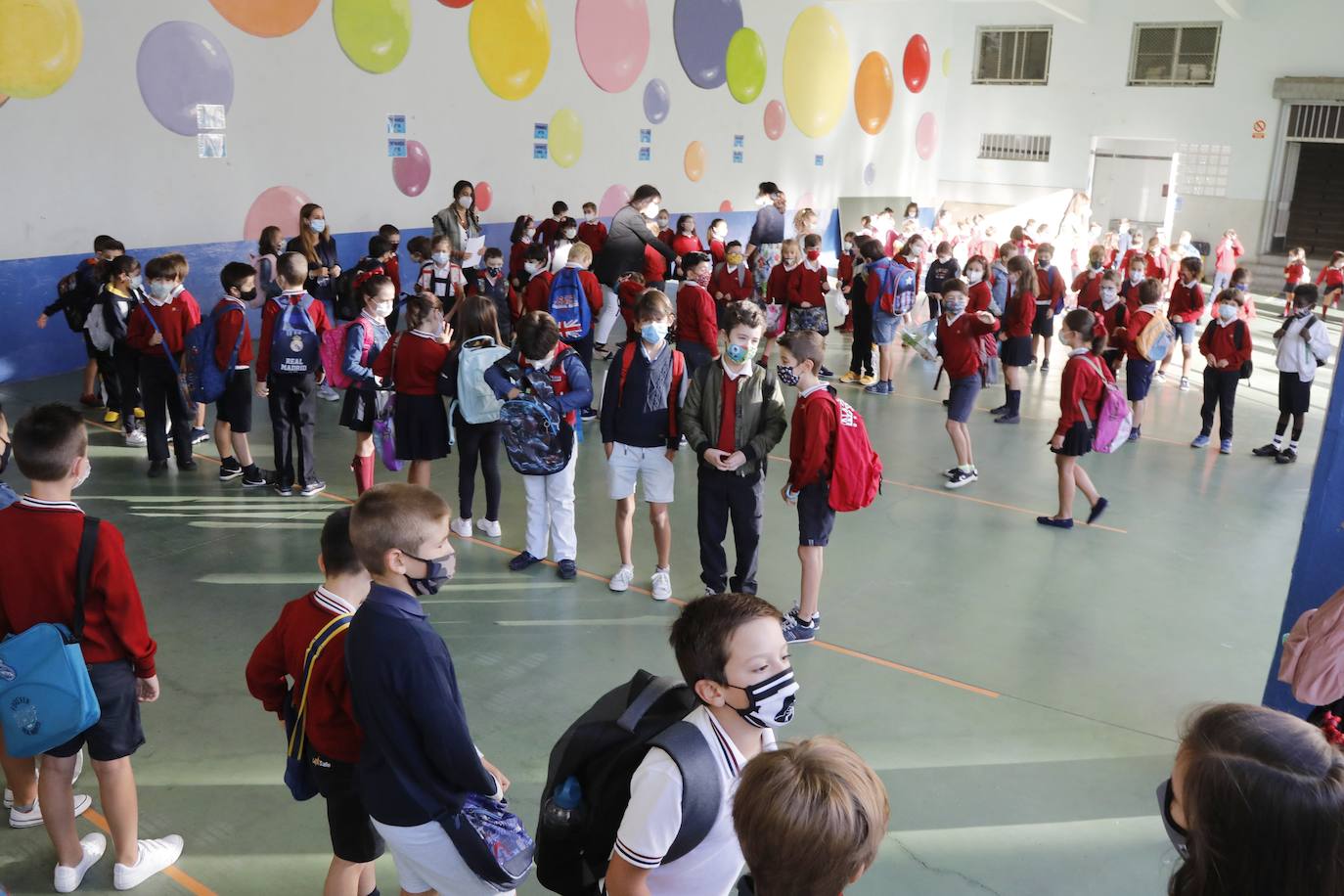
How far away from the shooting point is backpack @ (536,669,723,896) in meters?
1.97

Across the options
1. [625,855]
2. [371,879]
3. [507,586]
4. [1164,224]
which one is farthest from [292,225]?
[1164,224]

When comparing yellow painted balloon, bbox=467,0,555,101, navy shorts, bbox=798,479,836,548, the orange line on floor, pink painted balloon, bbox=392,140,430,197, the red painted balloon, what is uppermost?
the red painted balloon

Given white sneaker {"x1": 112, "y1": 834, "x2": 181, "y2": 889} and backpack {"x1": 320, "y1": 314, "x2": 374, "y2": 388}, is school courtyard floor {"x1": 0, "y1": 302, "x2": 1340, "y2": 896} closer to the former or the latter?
white sneaker {"x1": 112, "y1": 834, "x2": 181, "y2": 889}

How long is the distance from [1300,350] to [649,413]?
18.5ft

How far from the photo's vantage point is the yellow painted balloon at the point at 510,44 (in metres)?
12.1

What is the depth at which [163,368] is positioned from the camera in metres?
6.64

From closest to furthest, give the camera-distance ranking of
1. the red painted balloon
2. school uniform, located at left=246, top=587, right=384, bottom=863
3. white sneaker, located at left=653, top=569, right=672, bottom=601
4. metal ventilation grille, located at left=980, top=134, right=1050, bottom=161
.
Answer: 1. school uniform, located at left=246, top=587, right=384, bottom=863
2. white sneaker, located at left=653, top=569, right=672, bottom=601
3. the red painted balloon
4. metal ventilation grille, located at left=980, top=134, right=1050, bottom=161

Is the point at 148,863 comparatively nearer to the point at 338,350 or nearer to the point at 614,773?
the point at 614,773

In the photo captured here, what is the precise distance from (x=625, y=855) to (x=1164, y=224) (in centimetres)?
2126

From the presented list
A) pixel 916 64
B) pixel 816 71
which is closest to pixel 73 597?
pixel 816 71

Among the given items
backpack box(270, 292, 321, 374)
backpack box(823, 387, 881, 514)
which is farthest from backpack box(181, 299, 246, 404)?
backpack box(823, 387, 881, 514)

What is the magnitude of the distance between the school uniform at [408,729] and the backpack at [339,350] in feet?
12.2

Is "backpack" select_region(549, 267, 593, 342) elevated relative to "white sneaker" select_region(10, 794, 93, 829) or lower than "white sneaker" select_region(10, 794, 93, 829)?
elevated

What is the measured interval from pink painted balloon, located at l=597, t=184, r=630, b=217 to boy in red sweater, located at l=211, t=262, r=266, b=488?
841cm
